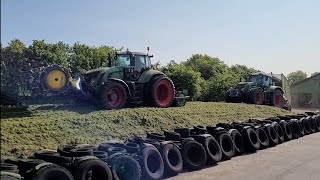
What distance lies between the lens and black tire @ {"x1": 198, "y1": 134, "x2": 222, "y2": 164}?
11.0 m

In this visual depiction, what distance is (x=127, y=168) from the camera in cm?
875

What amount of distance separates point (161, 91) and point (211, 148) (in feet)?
18.3

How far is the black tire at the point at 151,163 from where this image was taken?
29.6 feet

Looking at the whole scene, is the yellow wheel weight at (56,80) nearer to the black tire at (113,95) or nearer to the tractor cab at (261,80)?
the black tire at (113,95)

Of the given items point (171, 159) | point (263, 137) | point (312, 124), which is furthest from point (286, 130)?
point (171, 159)

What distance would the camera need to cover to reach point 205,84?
34375mm

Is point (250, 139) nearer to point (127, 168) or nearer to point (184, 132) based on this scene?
point (184, 132)

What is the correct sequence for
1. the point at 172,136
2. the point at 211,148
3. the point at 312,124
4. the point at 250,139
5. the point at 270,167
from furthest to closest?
the point at 312,124
the point at 250,139
the point at 211,148
the point at 172,136
the point at 270,167

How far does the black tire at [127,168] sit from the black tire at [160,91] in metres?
6.91

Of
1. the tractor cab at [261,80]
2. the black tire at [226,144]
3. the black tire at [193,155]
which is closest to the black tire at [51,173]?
the black tire at [193,155]

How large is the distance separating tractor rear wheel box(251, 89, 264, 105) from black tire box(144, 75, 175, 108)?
377 inches

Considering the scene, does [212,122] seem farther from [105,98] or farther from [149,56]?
[105,98]

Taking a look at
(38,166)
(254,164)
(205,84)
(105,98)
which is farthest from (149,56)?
(205,84)

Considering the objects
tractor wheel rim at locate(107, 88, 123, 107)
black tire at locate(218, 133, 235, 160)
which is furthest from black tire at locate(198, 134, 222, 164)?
tractor wheel rim at locate(107, 88, 123, 107)
